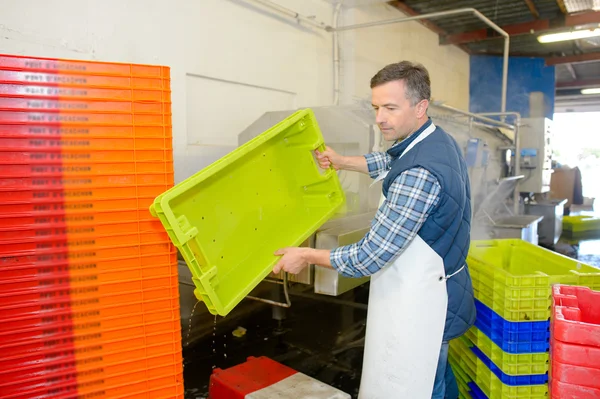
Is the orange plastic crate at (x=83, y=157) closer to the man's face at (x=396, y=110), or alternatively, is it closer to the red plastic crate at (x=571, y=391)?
the man's face at (x=396, y=110)

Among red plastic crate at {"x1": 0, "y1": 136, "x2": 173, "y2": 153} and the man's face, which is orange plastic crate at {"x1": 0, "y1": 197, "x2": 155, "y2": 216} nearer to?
red plastic crate at {"x1": 0, "y1": 136, "x2": 173, "y2": 153}

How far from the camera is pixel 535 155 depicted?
509 centimetres

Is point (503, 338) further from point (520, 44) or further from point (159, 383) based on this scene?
point (520, 44)

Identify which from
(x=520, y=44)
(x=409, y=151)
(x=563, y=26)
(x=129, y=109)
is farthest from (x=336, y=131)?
(x=520, y=44)

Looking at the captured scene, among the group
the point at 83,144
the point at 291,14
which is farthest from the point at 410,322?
the point at 291,14

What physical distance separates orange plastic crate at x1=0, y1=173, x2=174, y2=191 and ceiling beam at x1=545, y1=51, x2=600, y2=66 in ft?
27.8

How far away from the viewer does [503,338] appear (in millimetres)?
1626

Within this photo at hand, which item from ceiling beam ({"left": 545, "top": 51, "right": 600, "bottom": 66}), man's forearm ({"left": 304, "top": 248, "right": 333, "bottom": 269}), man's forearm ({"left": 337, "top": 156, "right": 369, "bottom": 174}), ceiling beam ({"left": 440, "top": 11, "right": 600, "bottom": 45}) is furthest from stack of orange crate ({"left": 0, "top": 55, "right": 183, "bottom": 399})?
ceiling beam ({"left": 545, "top": 51, "right": 600, "bottom": 66})

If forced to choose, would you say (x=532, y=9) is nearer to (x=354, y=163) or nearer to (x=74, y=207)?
(x=354, y=163)

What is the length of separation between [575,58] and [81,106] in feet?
28.7

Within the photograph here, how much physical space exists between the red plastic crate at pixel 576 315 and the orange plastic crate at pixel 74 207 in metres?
1.25

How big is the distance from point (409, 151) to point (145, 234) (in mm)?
920

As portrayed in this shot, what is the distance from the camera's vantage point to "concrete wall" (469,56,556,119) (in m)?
7.61

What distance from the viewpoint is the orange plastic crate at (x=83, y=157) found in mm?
1273
